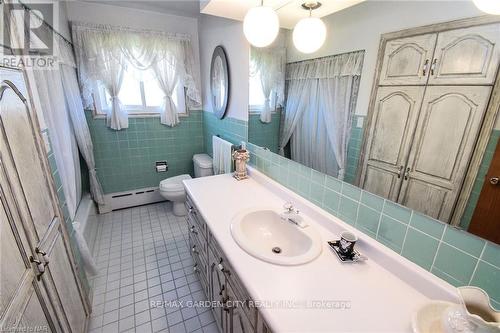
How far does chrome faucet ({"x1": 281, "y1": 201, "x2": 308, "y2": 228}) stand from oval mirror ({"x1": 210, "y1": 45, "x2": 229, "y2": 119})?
1.27m

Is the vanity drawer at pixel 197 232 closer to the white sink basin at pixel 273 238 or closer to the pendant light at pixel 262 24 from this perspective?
the white sink basin at pixel 273 238

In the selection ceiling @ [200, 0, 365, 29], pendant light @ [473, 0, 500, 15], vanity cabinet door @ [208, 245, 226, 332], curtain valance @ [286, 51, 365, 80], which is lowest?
vanity cabinet door @ [208, 245, 226, 332]

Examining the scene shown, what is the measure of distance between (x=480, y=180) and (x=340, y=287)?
1.77 feet

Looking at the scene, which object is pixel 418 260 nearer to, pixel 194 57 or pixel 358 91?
pixel 358 91

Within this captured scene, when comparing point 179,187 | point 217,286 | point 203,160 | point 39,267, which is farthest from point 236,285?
point 203,160

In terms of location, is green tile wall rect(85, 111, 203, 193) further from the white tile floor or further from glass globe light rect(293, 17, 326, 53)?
glass globe light rect(293, 17, 326, 53)

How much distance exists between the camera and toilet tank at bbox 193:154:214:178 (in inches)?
101

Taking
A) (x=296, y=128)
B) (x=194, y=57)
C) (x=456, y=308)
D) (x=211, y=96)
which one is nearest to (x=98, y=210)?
(x=211, y=96)

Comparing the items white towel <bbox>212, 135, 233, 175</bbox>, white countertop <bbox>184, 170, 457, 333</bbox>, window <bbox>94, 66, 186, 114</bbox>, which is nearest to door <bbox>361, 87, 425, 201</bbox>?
white countertop <bbox>184, 170, 457, 333</bbox>

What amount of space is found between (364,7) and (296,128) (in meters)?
0.63

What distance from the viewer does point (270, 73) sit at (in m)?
1.47

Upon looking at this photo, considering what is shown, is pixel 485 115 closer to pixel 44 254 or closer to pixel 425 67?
pixel 425 67
